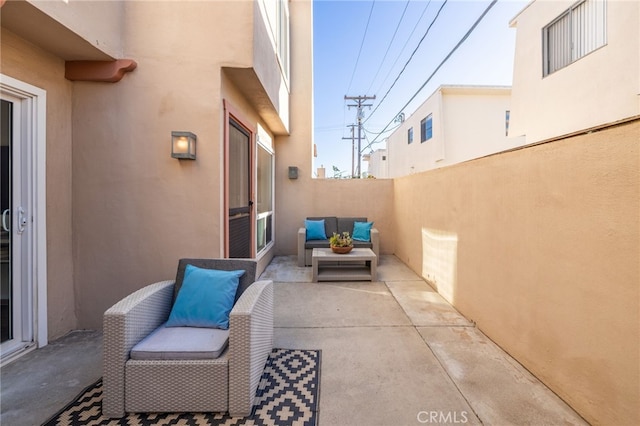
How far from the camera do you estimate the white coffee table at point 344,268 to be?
4773mm

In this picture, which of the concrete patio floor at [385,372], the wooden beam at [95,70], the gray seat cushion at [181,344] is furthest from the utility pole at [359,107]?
the gray seat cushion at [181,344]

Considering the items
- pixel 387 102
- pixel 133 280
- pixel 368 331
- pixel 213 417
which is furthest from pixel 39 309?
pixel 387 102

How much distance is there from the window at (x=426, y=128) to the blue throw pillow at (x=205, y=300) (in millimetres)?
10735

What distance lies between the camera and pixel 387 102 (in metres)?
10.1

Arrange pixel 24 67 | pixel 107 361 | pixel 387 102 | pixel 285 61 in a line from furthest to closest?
pixel 387 102, pixel 285 61, pixel 24 67, pixel 107 361

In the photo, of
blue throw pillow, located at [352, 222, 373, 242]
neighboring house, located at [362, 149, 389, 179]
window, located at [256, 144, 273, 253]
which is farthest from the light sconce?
neighboring house, located at [362, 149, 389, 179]

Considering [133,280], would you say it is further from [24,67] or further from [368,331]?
[368,331]

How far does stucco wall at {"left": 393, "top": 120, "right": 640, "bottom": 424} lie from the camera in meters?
1.55

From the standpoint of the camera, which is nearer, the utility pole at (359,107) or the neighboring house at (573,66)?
the neighboring house at (573,66)

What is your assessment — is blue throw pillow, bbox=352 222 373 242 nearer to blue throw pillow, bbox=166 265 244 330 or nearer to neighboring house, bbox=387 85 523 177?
blue throw pillow, bbox=166 265 244 330

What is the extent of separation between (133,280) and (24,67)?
2.18 meters

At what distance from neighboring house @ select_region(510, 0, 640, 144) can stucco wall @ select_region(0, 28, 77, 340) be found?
6.25 m

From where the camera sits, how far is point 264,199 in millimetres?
6020

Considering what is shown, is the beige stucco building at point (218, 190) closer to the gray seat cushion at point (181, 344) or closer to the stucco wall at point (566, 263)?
the stucco wall at point (566, 263)
